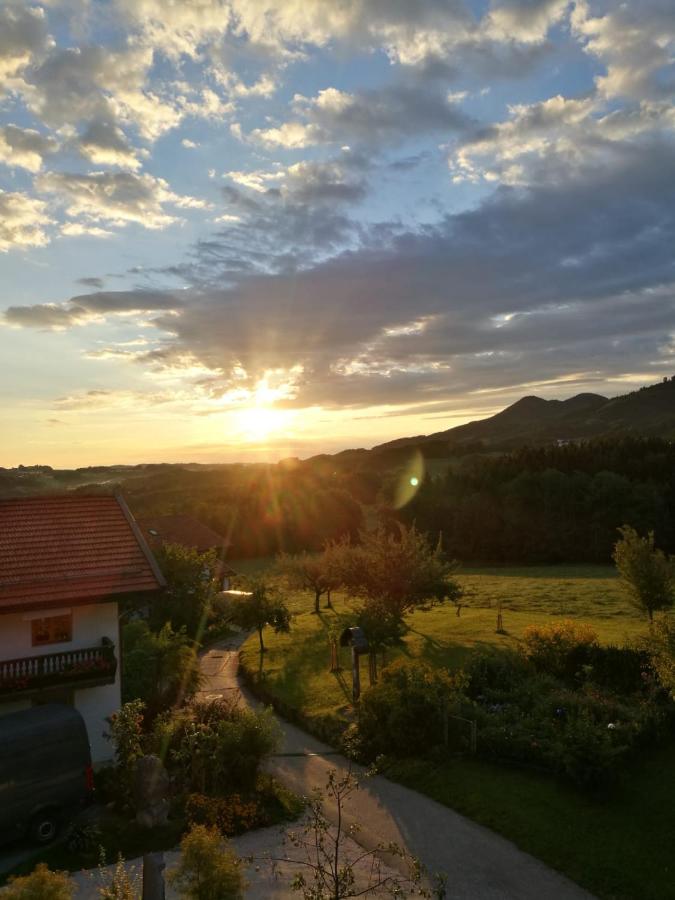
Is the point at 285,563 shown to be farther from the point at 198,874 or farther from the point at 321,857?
the point at 198,874

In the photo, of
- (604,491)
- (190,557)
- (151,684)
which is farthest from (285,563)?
(604,491)

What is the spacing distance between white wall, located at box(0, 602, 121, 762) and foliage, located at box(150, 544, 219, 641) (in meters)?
12.4

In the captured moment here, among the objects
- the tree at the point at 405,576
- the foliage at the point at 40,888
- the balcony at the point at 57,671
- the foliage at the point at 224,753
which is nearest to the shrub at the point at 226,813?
the foliage at the point at 224,753

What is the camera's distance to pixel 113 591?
789 inches

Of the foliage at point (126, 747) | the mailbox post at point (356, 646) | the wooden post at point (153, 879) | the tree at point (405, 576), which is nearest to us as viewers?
the wooden post at point (153, 879)

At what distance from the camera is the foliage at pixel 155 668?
74.0 ft

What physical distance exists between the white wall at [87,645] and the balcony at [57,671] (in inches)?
18.0

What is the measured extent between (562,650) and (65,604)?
17.6 metres

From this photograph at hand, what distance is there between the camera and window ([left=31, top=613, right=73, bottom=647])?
63.6 feet

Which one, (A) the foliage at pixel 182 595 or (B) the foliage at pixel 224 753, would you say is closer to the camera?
(B) the foliage at pixel 224 753

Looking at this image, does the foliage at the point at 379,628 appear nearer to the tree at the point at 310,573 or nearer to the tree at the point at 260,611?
the tree at the point at 260,611

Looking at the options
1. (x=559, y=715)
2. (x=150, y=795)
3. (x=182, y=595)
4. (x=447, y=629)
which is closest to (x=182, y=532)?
(x=182, y=595)

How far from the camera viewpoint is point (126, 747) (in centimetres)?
1792

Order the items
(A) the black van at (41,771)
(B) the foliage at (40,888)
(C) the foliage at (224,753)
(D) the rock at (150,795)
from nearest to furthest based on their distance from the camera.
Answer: (B) the foliage at (40,888) < (A) the black van at (41,771) < (D) the rock at (150,795) < (C) the foliage at (224,753)
